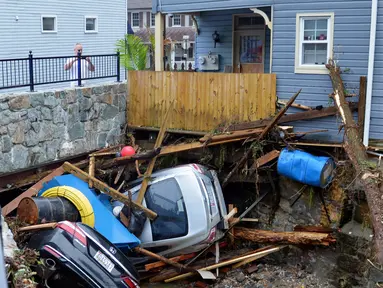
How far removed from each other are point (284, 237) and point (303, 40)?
14.2 feet

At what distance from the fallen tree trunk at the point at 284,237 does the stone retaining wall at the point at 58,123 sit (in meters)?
3.95

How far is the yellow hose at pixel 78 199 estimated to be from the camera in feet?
31.3

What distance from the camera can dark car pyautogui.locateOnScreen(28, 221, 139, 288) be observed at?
23.5 feet

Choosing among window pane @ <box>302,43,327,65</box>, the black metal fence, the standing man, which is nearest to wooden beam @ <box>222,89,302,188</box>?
window pane @ <box>302,43,327,65</box>

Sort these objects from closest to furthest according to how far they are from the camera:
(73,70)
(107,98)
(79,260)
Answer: (79,260), (73,70), (107,98)

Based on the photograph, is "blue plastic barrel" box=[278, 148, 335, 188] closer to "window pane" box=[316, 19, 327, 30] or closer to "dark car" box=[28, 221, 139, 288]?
"window pane" box=[316, 19, 327, 30]

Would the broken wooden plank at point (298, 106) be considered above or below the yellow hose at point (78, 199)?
above

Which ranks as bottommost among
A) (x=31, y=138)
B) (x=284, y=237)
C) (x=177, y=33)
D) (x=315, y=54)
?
(x=284, y=237)

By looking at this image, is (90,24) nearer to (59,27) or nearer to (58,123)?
(59,27)

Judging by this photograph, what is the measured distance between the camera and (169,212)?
34.0ft

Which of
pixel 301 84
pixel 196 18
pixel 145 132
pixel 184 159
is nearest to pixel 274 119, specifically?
pixel 301 84

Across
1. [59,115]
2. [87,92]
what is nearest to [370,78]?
[87,92]

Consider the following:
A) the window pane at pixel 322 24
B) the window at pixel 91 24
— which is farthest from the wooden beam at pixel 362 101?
the window at pixel 91 24

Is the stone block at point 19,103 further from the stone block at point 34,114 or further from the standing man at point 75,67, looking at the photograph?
the standing man at point 75,67
